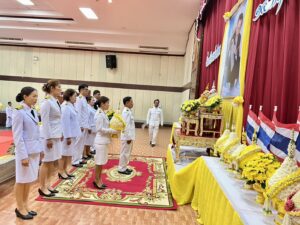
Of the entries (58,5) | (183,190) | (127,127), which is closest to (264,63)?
(183,190)

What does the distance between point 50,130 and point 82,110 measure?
209 cm

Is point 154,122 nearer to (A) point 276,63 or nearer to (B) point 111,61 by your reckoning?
(B) point 111,61

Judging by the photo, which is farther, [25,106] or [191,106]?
[191,106]

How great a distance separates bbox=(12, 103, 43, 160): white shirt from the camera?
2.91 m

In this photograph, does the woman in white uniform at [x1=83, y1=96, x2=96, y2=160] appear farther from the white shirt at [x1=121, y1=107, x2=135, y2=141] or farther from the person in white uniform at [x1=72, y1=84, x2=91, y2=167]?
the white shirt at [x1=121, y1=107, x2=135, y2=141]

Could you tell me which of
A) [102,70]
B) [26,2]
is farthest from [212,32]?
[102,70]


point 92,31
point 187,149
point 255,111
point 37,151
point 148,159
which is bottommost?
point 148,159

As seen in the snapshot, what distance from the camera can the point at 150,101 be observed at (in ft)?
45.2

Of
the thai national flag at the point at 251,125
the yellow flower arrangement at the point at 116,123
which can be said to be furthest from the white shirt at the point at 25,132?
the thai national flag at the point at 251,125

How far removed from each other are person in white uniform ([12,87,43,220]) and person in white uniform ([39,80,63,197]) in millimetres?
424

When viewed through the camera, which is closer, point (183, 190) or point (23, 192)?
point (23, 192)

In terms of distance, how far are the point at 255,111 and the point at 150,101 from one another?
417 inches

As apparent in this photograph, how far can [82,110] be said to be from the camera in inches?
226

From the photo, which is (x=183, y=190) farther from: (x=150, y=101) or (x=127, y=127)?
(x=150, y=101)
